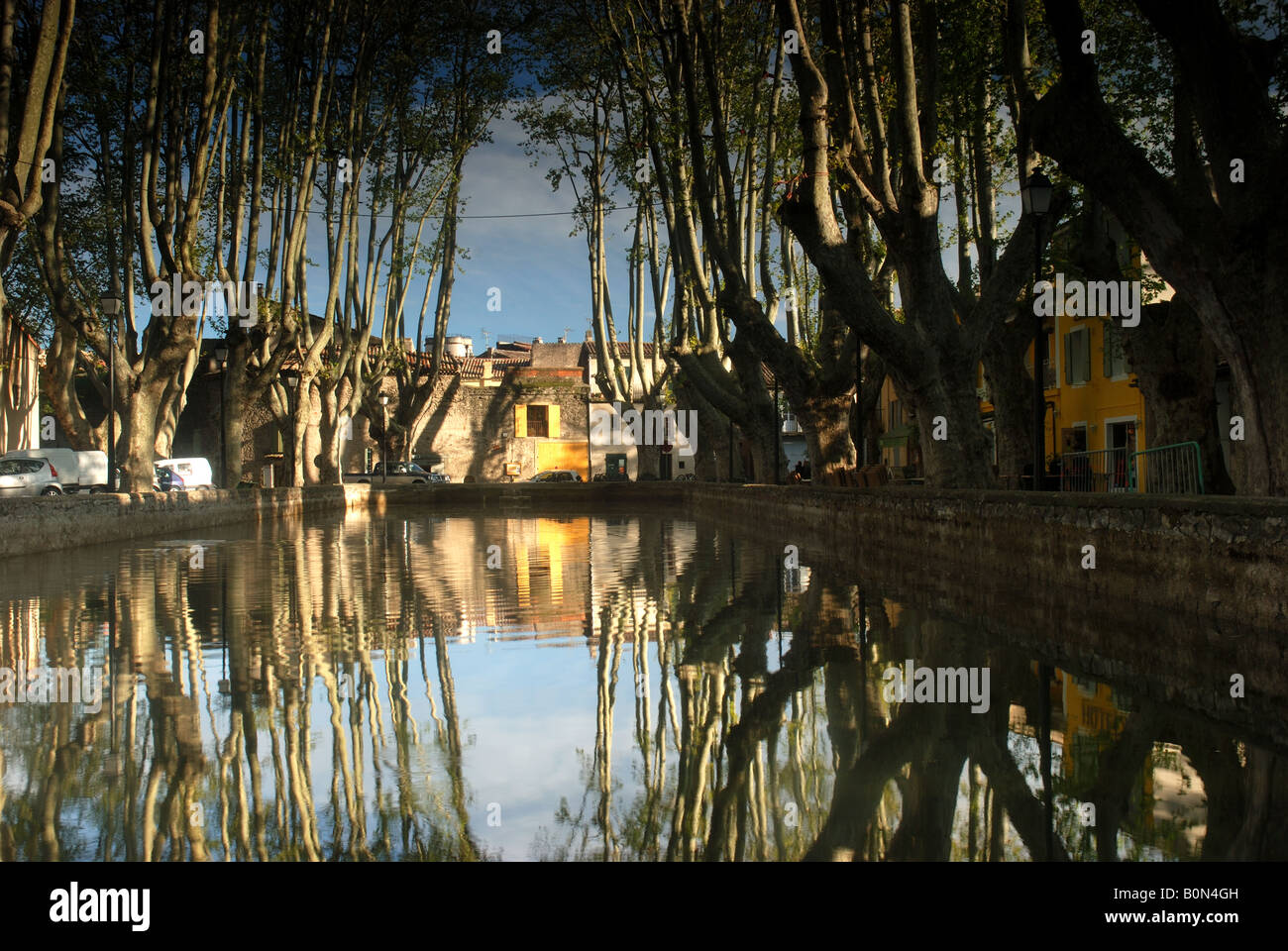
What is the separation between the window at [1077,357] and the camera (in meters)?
30.1

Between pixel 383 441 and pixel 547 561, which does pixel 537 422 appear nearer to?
pixel 383 441

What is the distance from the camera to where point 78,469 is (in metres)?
29.9

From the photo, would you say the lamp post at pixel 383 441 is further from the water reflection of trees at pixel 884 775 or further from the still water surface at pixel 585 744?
the water reflection of trees at pixel 884 775

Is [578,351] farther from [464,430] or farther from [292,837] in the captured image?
[292,837]

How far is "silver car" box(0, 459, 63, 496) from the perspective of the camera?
24953 mm

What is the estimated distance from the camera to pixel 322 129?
80.0ft

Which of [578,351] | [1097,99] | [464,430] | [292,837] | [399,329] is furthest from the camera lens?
[578,351]

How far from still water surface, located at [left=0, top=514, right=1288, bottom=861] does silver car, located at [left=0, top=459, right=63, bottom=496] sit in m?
17.9

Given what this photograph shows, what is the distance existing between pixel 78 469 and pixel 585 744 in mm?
28864

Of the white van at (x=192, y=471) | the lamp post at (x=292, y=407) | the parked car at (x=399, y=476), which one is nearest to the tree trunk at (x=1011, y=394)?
the lamp post at (x=292, y=407)

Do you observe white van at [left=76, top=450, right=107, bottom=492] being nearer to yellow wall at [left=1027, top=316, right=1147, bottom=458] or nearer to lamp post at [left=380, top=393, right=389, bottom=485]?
lamp post at [left=380, top=393, right=389, bottom=485]

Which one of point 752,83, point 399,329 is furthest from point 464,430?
point 752,83

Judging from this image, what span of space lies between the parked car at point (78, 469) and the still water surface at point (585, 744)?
72.8 ft
